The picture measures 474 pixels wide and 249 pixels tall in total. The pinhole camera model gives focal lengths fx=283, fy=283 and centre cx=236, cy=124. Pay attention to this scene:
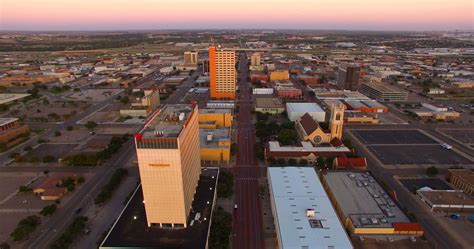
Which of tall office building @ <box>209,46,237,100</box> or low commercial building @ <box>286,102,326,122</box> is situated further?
tall office building @ <box>209,46,237,100</box>

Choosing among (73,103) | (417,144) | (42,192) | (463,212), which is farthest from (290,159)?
(73,103)

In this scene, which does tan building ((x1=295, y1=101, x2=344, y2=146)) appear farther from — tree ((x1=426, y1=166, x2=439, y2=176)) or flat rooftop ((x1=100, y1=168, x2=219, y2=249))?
flat rooftop ((x1=100, y1=168, x2=219, y2=249))

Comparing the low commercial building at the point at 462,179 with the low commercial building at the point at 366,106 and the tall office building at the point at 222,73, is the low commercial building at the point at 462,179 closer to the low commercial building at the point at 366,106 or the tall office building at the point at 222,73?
the low commercial building at the point at 366,106

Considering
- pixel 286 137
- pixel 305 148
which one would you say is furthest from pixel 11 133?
pixel 305 148

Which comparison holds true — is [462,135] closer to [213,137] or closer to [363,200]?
[363,200]

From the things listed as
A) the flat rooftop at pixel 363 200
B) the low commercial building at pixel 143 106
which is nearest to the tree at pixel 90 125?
the low commercial building at pixel 143 106

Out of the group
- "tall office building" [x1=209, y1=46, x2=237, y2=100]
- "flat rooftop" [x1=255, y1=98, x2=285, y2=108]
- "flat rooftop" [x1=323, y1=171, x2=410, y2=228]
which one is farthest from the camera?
"tall office building" [x1=209, y1=46, x2=237, y2=100]

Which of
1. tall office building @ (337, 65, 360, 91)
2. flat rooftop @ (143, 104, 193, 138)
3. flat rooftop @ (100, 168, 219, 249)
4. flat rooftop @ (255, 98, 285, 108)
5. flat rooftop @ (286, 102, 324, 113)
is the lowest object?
flat rooftop @ (100, 168, 219, 249)

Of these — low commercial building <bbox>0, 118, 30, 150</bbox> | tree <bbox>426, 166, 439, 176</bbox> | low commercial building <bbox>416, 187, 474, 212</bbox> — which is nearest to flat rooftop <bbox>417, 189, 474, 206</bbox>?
low commercial building <bbox>416, 187, 474, 212</bbox>
